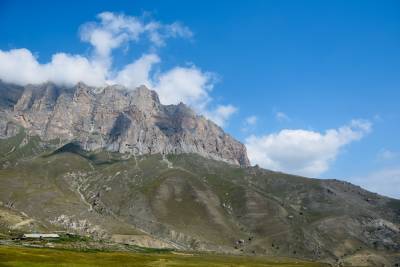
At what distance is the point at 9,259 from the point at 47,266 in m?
15.6

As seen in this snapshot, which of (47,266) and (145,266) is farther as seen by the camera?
Result: (145,266)

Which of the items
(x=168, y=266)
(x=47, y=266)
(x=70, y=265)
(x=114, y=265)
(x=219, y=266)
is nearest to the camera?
(x=47, y=266)

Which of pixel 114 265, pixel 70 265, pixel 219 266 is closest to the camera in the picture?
pixel 70 265

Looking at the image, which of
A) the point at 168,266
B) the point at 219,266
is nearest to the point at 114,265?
the point at 168,266

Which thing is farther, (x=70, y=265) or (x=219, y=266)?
(x=219, y=266)

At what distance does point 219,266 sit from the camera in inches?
6580

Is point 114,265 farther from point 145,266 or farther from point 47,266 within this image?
point 47,266

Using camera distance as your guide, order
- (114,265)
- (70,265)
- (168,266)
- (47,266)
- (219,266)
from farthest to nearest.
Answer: (219,266)
(168,266)
(114,265)
(70,265)
(47,266)

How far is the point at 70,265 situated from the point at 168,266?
3399cm

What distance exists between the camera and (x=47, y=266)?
343 ft

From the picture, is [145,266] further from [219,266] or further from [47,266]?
[219,266]

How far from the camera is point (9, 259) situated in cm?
11412

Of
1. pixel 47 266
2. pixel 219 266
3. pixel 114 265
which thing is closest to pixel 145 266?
pixel 114 265

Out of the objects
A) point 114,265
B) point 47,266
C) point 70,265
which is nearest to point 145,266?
point 114,265
